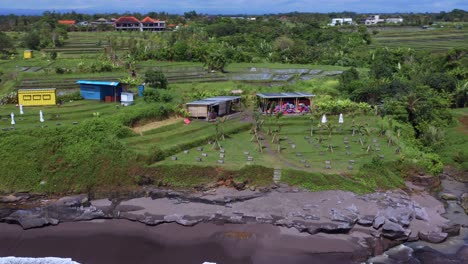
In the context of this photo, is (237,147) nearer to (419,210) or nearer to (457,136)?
(419,210)

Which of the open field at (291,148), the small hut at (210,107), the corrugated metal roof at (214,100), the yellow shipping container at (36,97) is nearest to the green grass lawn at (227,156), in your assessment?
the open field at (291,148)

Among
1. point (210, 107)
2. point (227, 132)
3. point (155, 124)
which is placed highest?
point (210, 107)

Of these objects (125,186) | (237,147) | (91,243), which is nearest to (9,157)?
(125,186)

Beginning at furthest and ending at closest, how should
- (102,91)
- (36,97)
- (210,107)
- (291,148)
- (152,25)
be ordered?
1. (152,25)
2. (102,91)
3. (36,97)
4. (210,107)
5. (291,148)

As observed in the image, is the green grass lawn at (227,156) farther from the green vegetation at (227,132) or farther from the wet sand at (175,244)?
the wet sand at (175,244)

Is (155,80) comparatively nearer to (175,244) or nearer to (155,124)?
(155,124)

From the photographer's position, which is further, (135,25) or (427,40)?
(135,25)

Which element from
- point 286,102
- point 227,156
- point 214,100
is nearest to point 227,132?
point 214,100
